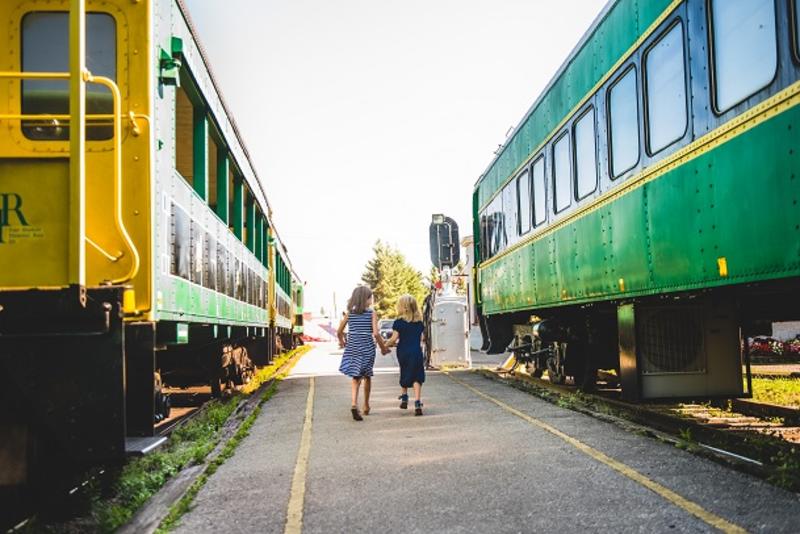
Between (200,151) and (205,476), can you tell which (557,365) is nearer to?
(200,151)

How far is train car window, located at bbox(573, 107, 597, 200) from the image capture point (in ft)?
27.2

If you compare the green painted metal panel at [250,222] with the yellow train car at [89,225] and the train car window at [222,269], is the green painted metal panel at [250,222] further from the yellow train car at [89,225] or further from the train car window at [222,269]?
the yellow train car at [89,225]

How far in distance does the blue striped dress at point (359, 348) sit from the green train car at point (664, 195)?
7.50 feet

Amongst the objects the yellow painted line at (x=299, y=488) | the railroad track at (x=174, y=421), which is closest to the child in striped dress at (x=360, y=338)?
the yellow painted line at (x=299, y=488)

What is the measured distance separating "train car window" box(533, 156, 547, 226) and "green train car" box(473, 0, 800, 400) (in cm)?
3

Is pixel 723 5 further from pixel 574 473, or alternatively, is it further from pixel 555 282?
pixel 555 282

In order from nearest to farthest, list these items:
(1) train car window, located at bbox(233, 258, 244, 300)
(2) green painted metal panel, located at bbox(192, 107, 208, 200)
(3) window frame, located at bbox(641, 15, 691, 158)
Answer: (3) window frame, located at bbox(641, 15, 691, 158)
(2) green painted metal panel, located at bbox(192, 107, 208, 200)
(1) train car window, located at bbox(233, 258, 244, 300)

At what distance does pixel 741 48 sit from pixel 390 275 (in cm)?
8086

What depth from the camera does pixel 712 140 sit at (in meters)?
5.34

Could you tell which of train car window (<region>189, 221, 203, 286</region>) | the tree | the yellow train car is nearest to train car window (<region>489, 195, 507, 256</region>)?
train car window (<region>189, 221, 203, 286</region>)

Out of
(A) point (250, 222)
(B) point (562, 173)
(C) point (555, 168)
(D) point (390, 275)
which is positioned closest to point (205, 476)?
(B) point (562, 173)

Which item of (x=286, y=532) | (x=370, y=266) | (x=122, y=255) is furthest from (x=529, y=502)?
(x=370, y=266)

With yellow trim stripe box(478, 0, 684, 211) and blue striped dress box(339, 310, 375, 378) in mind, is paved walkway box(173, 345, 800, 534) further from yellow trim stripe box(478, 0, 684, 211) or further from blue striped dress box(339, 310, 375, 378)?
yellow trim stripe box(478, 0, 684, 211)

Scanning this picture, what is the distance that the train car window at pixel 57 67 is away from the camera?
4938 mm
